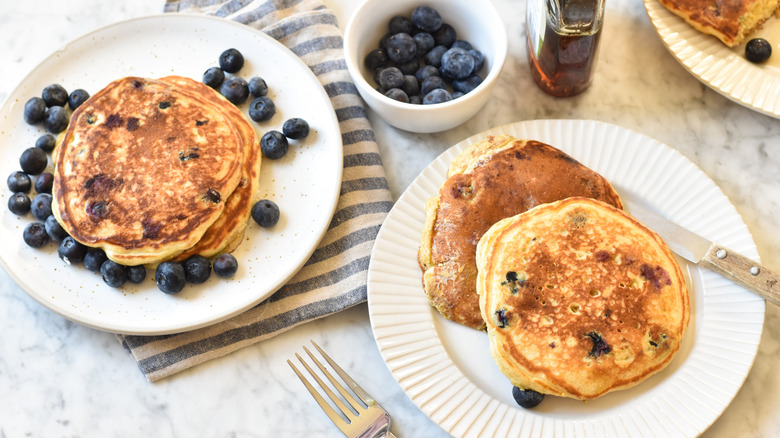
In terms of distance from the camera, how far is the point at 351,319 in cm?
209

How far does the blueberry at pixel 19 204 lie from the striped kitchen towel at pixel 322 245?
478 mm

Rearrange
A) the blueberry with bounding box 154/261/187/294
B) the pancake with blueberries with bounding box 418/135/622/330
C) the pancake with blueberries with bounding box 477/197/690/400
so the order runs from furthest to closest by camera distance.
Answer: the blueberry with bounding box 154/261/187/294 → the pancake with blueberries with bounding box 418/135/622/330 → the pancake with blueberries with bounding box 477/197/690/400

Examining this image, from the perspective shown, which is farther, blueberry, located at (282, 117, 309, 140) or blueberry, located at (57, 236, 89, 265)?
blueberry, located at (282, 117, 309, 140)

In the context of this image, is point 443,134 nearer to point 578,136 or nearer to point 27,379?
point 578,136

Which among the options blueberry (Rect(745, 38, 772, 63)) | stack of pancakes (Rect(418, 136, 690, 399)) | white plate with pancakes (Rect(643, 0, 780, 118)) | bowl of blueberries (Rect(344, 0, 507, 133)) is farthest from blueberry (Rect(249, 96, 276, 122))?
blueberry (Rect(745, 38, 772, 63))

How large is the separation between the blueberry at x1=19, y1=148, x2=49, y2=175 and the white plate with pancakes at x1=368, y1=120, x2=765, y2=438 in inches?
41.2

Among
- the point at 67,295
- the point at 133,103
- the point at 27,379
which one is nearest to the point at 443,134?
the point at 133,103

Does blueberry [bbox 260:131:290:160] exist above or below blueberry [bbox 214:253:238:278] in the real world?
above

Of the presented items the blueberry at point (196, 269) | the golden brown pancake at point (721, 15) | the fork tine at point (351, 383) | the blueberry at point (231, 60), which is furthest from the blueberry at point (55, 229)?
the golden brown pancake at point (721, 15)

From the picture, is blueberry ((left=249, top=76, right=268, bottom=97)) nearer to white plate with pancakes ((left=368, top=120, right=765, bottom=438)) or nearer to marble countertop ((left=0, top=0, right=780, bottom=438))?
marble countertop ((left=0, top=0, right=780, bottom=438))

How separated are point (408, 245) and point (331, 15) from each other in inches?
35.7

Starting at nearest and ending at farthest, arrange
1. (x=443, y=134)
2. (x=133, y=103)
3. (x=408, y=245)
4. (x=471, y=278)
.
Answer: (x=471, y=278) → (x=408, y=245) → (x=133, y=103) → (x=443, y=134)

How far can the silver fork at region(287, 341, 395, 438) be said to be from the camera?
189 cm

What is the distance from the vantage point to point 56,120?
2.19 m
